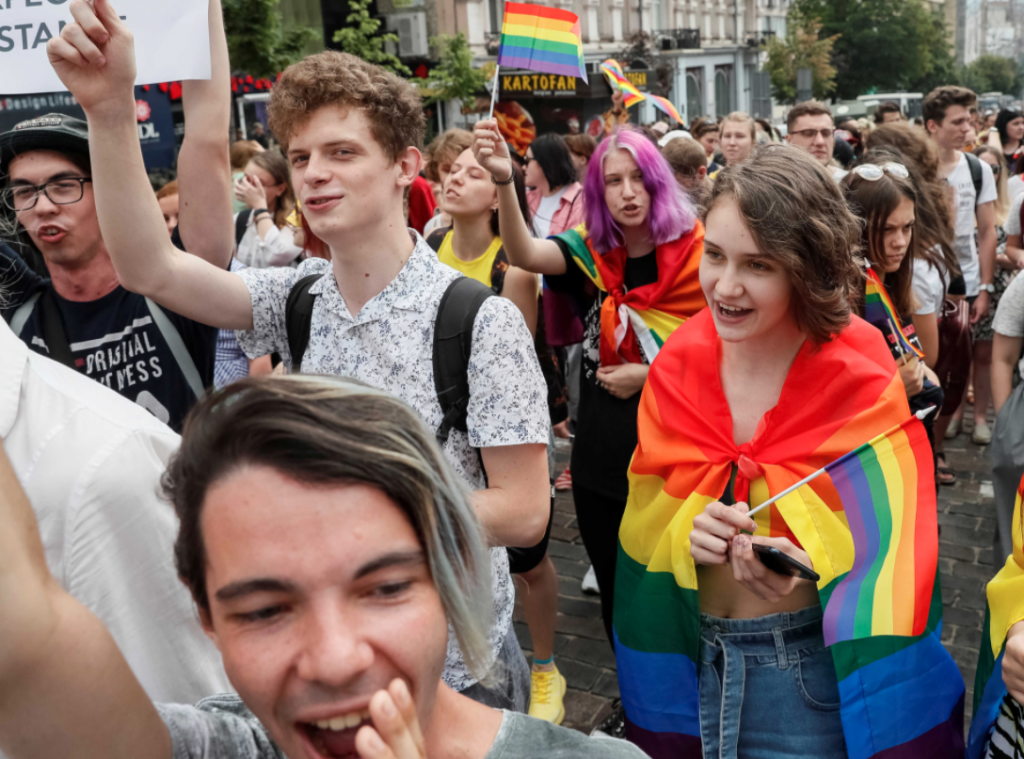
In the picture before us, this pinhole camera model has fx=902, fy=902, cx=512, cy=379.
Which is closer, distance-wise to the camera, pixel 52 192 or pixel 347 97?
pixel 347 97

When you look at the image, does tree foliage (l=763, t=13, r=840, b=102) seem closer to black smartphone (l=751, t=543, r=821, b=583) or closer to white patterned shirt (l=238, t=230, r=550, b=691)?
white patterned shirt (l=238, t=230, r=550, b=691)

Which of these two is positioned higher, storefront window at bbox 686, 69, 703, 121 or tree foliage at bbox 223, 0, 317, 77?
storefront window at bbox 686, 69, 703, 121

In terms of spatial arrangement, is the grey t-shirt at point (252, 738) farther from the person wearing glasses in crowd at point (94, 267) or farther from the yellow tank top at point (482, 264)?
Result: the yellow tank top at point (482, 264)

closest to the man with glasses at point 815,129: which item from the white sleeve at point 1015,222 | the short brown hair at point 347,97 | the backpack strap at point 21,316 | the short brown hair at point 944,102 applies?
the short brown hair at point 944,102

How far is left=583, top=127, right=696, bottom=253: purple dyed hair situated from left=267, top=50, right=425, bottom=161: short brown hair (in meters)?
1.33

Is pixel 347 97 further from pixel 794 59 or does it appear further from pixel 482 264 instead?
pixel 794 59

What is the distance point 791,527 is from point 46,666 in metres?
1.62

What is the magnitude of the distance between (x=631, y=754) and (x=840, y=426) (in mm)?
1164

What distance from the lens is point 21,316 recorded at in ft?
7.66

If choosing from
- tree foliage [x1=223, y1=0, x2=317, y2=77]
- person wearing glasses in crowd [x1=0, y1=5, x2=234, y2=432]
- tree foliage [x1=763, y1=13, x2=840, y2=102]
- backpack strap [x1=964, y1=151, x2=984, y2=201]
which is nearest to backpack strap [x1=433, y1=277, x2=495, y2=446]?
person wearing glasses in crowd [x1=0, y1=5, x2=234, y2=432]

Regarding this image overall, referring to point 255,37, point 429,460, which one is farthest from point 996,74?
point 429,460

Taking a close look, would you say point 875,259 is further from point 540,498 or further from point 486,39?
point 486,39

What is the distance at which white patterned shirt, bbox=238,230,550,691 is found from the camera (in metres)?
1.94

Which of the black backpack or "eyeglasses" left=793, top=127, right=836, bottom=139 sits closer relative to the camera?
the black backpack
